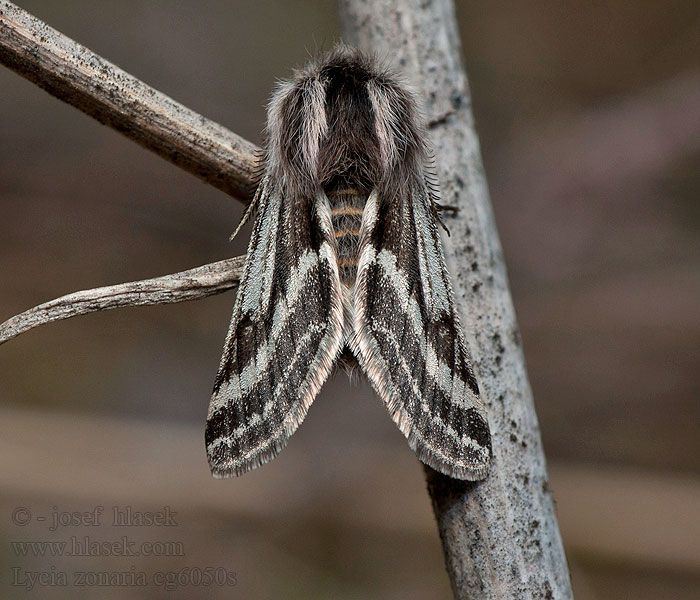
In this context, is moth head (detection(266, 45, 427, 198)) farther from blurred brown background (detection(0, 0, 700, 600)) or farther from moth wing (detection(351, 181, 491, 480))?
blurred brown background (detection(0, 0, 700, 600))

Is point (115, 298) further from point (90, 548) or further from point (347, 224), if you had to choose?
point (90, 548)

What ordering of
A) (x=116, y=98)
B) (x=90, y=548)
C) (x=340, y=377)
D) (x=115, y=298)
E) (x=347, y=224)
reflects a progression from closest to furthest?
(x=115, y=298) < (x=116, y=98) < (x=347, y=224) < (x=90, y=548) < (x=340, y=377)

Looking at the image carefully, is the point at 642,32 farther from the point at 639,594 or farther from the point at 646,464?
the point at 639,594

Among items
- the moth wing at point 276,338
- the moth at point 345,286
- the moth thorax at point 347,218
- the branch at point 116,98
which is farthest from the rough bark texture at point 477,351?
the branch at point 116,98

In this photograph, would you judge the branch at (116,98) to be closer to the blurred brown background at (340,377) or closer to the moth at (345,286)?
the moth at (345,286)

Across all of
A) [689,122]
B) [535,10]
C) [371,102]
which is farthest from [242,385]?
[535,10]

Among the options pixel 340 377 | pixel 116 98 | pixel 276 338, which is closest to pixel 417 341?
pixel 276 338
